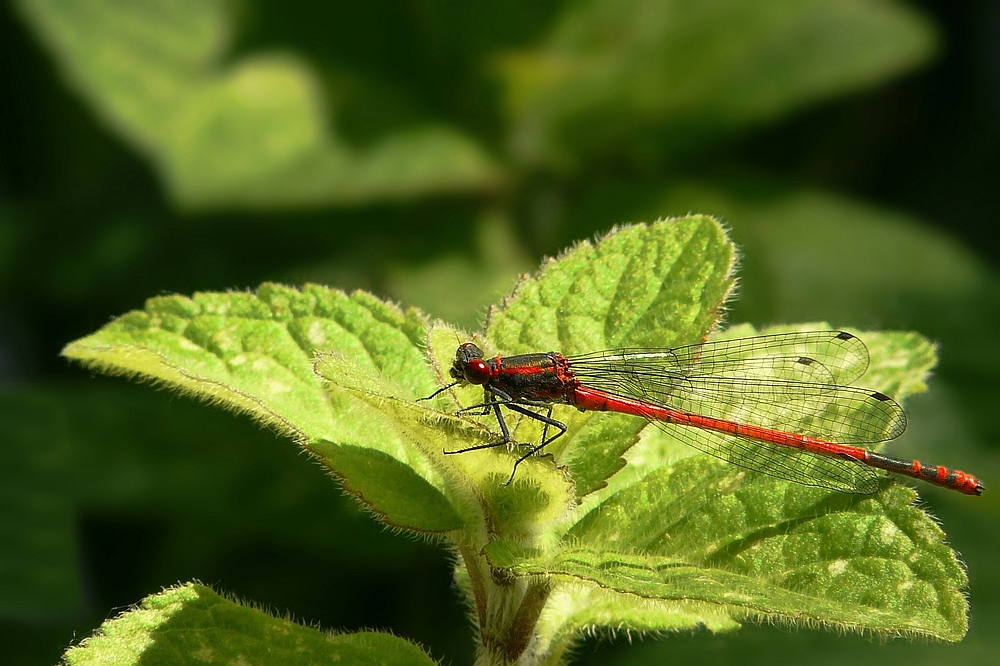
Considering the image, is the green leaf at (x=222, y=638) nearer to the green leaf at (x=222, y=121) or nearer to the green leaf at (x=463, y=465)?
the green leaf at (x=463, y=465)

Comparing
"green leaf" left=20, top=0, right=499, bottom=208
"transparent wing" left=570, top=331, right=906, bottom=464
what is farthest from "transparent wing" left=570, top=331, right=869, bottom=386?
"green leaf" left=20, top=0, right=499, bottom=208

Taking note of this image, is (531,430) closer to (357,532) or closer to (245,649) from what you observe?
(245,649)

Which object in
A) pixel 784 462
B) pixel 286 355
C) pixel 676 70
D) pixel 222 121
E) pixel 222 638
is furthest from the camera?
pixel 676 70

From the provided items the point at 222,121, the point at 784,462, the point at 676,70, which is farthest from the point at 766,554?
the point at 222,121

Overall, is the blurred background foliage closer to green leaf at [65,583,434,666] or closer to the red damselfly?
the red damselfly

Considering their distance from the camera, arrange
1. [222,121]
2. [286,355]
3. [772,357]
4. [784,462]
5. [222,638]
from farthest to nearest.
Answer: [222,121], [772,357], [784,462], [286,355], [222,638]

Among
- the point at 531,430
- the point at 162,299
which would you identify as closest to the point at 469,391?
the point at 531,430

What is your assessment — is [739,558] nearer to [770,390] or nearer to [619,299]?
[619,299]
